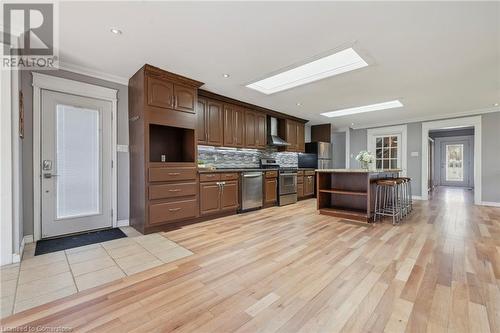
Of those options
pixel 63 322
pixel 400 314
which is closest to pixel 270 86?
pixel 400 314

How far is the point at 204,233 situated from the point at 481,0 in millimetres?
3728

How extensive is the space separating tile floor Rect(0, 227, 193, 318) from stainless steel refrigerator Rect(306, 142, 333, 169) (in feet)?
17.2

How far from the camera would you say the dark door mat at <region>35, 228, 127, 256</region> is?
263 cm

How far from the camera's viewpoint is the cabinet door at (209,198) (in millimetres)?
3822

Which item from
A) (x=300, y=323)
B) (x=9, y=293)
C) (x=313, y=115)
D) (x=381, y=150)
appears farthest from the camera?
(x=381, y=150)

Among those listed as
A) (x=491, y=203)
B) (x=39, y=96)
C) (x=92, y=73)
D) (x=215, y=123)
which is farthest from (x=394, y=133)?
(x=39, y=96)

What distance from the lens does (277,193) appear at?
17.2 feet

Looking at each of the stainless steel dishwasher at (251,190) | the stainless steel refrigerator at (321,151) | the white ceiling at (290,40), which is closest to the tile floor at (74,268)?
the stainless steel dishwasher at (251,190)

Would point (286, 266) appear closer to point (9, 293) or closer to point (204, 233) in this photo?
point (204, 233)

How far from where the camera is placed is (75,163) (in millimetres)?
3158

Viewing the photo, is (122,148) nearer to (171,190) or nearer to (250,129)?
(171,190)

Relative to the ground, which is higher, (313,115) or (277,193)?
(313,115)

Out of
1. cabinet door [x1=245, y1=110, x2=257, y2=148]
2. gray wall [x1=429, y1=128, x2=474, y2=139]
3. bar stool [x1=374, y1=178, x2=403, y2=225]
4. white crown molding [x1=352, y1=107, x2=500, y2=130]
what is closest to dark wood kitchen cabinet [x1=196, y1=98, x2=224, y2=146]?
cabinet door [x1=245, y1=110, x2=257, y2=148]

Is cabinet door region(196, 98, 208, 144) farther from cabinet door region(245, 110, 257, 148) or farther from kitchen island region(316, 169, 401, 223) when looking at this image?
kitchen island region(316, 169, 401, 223)
